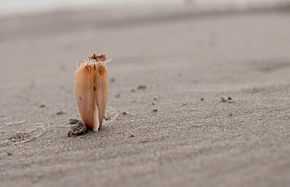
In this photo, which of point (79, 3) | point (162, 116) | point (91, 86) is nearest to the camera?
point (91, 86)

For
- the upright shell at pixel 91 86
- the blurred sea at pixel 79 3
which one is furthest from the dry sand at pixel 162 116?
the blurred sea at pixel 79 3

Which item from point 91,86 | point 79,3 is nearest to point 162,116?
point 91,86

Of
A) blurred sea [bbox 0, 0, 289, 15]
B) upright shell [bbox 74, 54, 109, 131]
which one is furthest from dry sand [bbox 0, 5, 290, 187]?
blurred sea [bbox 0, 0, 289, 15]

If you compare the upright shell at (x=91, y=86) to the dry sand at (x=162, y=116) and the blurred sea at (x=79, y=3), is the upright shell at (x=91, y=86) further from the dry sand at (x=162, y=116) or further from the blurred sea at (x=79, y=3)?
the blurred sea at (x=79, y=3)

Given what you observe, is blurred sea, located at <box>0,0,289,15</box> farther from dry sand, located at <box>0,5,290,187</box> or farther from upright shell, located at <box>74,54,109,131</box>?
upright shell, located at <box>74,54,109,131</box>

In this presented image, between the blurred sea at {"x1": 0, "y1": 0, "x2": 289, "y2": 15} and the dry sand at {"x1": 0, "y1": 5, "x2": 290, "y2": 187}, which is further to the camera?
the blurred sea at {"x1": 0, "y1": 0, "x2": 289, "y2": 15}

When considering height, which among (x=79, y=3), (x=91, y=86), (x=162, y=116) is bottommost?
(x=162, y=116)

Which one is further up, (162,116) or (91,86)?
(91,86)

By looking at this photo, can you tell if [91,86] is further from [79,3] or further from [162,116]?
[79,3]

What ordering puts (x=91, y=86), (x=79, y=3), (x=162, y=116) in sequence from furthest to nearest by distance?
(x=79, y=3)
(x=162, y=116)
(x=91, y=86)

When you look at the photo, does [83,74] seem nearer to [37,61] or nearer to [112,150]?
[112,150]
